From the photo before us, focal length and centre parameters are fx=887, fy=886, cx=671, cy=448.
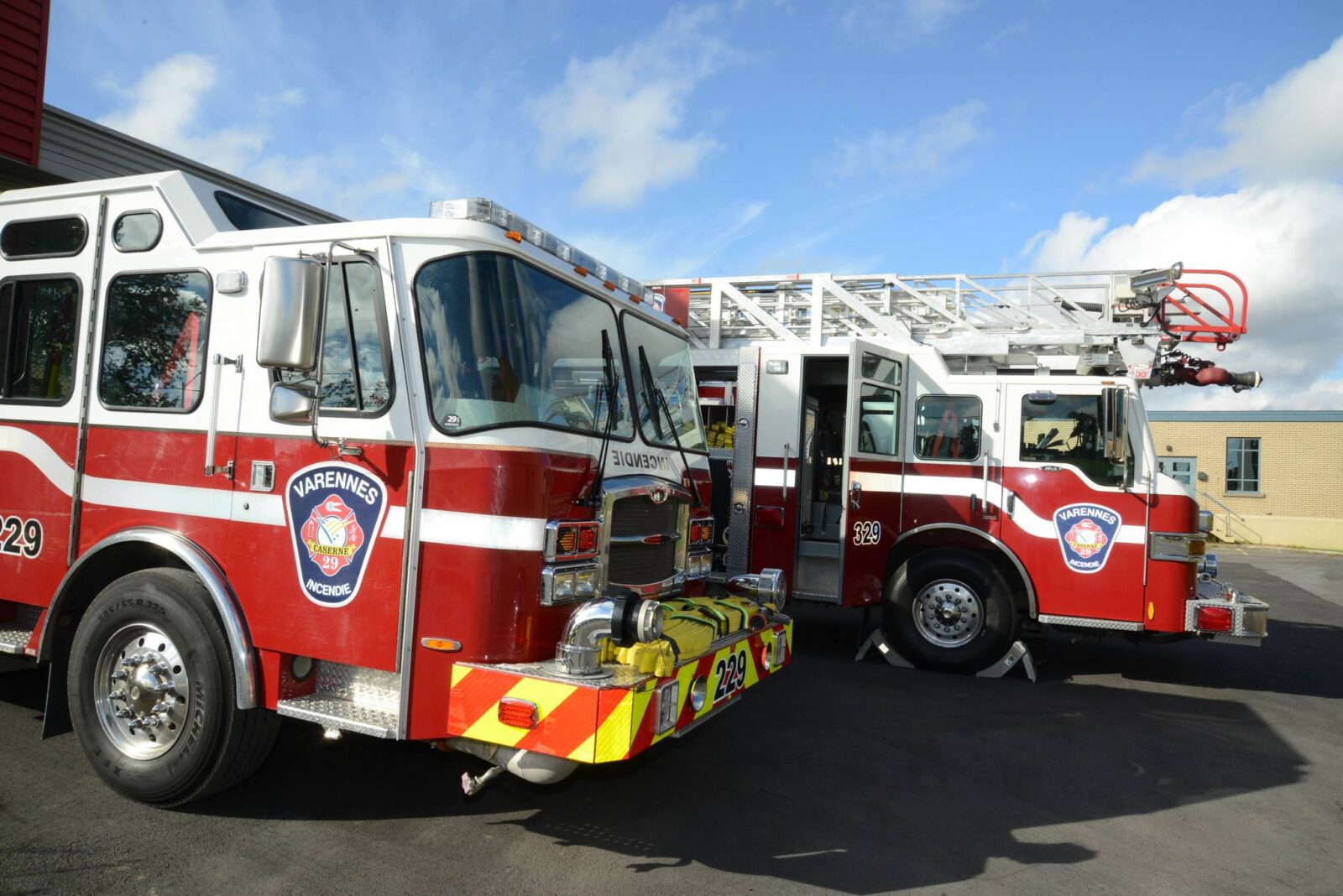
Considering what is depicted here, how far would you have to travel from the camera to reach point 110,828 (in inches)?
149

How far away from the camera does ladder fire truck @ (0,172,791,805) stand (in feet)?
11.2

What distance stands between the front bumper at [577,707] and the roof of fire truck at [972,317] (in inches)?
174

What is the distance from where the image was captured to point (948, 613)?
7.52m

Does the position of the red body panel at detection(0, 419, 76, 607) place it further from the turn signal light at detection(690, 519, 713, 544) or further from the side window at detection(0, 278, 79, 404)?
the turn signal light at detection(690, 519, 713, 544)

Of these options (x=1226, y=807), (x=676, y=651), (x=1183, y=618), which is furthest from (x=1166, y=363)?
(x=676, y=651)

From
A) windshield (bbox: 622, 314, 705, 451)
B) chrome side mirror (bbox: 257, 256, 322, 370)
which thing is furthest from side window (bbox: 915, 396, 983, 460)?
chrome side mirror (bbox: 257, 256, 322, 370)

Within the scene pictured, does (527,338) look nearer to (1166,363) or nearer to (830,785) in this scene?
(830,785)

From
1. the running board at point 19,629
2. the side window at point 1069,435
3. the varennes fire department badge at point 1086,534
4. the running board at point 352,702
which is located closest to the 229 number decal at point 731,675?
the running board at point 352,702

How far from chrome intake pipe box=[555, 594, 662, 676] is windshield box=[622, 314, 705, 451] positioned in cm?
127

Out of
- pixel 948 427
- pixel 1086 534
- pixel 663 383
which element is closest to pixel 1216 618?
pixel 1086 534

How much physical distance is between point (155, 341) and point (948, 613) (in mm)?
6134

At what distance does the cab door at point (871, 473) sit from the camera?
750 centimetres

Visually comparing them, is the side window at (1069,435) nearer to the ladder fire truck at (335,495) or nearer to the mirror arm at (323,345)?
the ladder fire truck at (335,495)

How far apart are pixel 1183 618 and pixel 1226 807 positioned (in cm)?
243
